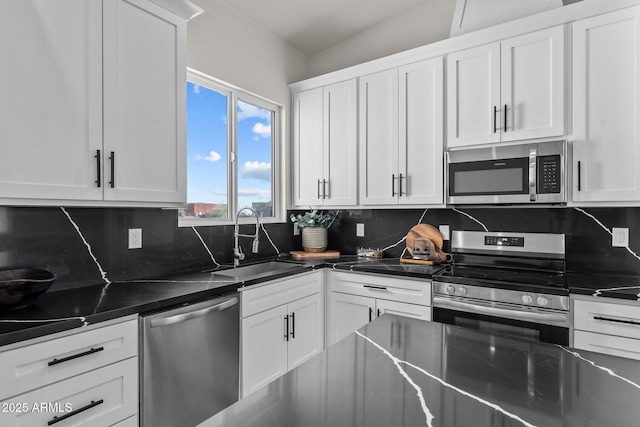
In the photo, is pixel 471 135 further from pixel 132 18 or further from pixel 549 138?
pixel 132 18

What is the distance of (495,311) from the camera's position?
2125 mm

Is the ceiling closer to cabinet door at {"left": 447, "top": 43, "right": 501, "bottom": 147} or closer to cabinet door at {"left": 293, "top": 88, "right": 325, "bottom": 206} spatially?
cabinet door at {"left": 293, "top": 88, "right": 325, "bottom": 206}

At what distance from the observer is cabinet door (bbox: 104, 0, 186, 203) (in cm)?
181

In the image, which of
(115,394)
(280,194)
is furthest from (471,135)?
(115,394)

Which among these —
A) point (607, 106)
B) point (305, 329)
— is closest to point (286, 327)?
point (305, 329)

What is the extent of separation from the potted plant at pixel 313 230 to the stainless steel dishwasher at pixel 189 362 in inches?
53.2

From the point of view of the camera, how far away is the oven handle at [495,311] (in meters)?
1.97

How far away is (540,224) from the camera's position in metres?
2.59

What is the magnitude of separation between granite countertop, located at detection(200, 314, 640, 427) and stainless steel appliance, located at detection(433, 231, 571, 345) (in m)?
1.13

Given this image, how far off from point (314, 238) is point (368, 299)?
0.93m

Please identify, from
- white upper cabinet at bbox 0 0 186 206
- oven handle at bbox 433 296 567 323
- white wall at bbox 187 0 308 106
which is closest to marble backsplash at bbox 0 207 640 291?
white upper cabinet at bbox 0 0 186 206

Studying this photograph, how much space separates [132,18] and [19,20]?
0.52 meters

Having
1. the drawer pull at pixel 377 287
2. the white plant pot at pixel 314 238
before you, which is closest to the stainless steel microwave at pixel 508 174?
the drawer pull at pixel 377 287

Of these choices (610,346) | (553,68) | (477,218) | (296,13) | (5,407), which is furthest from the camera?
(296,13)
